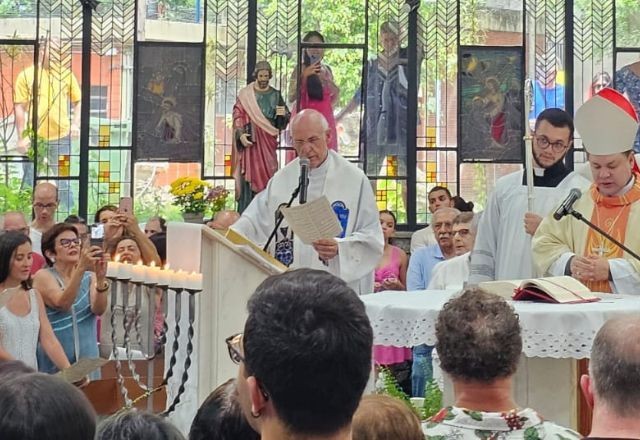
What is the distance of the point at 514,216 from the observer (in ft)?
20.9

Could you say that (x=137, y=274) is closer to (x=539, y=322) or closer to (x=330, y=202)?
(x=539, y=322)

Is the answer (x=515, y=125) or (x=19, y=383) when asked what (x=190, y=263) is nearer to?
(x=19, y=383)

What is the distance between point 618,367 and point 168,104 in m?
11.2

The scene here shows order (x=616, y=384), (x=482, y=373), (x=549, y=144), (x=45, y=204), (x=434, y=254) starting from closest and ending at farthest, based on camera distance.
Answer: (x=616, y=384)
(x=482, y=373)
(x=549, y=144)
(x=434, y=254)
(x=45, y=204)

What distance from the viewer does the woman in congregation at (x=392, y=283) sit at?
7.77m

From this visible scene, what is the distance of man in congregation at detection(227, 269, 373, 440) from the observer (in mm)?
1844

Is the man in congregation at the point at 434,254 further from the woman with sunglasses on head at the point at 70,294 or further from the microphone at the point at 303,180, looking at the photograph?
the woman with sunglasses on head at the point at 70,294

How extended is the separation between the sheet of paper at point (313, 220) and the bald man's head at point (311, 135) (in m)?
0.82

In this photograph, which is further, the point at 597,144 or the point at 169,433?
the point at 597,144

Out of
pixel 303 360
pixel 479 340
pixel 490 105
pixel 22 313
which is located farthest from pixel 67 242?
pixel 490 105

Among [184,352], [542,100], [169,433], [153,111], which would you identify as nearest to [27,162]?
[153,111]

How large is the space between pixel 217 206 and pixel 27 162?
2459mm

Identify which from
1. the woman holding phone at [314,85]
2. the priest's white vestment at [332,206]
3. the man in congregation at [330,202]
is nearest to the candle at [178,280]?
the man in congregation at [330,202]

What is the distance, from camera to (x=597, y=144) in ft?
18.0
